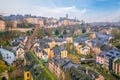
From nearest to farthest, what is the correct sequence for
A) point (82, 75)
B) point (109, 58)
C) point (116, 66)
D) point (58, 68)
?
point (82, 75) < point (58, 68) < point (116, 66) < point (109, 58)

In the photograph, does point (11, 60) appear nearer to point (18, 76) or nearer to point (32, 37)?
point (18, 76)

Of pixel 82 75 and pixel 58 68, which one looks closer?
pixel 82 75

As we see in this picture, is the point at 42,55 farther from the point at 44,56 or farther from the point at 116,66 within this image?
the point at 116,66

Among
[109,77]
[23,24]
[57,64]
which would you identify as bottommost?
[109,77]

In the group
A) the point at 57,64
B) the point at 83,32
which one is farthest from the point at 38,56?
the point at 83,32

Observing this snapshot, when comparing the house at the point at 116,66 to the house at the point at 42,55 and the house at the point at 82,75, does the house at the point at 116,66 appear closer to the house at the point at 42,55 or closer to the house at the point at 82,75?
the house at the point at 82,75

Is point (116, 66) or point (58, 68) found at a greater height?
point (58, 68)

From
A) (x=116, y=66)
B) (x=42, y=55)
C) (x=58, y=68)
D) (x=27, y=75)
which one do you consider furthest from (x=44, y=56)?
(x=116, y=66)

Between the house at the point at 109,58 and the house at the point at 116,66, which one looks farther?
the house at the point at 109,58

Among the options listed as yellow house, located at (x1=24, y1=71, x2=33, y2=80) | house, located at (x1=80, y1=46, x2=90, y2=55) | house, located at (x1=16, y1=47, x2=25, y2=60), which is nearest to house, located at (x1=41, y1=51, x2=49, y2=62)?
house, located at (x1=16, y1=47, x2=25, y2=60)

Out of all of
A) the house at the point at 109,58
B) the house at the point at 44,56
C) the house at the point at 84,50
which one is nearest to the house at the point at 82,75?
the house at the point at 109,58

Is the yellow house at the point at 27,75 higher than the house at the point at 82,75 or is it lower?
lower
